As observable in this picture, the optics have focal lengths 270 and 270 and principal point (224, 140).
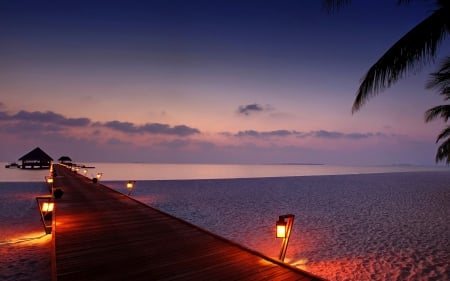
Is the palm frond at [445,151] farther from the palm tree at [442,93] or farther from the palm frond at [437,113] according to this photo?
the palm frond at [437,113]

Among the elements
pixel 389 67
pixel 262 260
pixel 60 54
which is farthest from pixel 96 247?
pixel 60 54

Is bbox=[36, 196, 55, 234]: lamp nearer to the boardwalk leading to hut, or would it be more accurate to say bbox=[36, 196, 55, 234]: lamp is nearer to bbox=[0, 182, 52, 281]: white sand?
bbox=[0, 182, 52, 281]: white sand

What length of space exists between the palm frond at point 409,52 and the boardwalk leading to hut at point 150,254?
Result: 3.74 m

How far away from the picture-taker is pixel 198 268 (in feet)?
13.6

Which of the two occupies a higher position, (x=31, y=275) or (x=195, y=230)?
(x=195, y=230)

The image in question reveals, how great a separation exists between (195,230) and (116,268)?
240 centimetres

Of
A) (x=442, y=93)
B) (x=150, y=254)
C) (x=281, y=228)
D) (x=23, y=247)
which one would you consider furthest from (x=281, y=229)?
(x=442, y=93)

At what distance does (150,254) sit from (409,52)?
5.73 meters

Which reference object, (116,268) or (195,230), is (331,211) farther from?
(116,268)

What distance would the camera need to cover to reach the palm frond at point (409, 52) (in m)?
4.56

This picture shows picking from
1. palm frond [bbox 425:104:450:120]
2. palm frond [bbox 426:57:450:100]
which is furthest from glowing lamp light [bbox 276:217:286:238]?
palm frond [bbox 425:104:450:120]

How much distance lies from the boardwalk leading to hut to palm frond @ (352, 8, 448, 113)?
3.74 meters

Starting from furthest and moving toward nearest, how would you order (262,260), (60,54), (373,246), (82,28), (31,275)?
(60,54) → (82,28) → (373,246) → (31,275) → (262,260)

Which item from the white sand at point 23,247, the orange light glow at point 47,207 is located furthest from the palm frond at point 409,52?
the orange light glow at point 47,207
